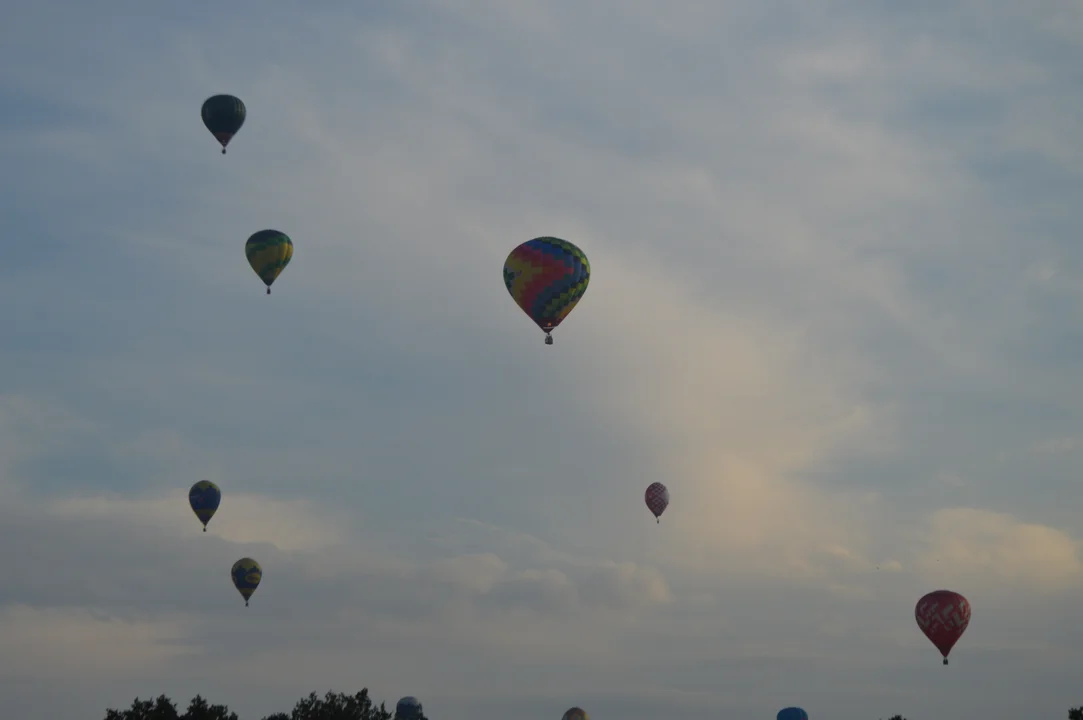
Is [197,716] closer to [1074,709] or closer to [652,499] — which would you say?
[652,499]

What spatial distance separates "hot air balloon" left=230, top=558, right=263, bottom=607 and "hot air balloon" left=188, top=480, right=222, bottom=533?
259 inches

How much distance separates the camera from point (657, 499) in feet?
354

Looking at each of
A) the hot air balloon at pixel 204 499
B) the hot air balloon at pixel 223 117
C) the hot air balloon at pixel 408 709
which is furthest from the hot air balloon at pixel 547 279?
the hot air balloon at pixel 408 709

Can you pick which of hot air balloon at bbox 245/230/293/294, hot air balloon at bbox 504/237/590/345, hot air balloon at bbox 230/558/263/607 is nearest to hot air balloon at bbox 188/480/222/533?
hot air balloon at bbox 230/558/263/607

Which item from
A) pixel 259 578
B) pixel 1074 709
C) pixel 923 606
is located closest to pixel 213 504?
pixel 259 578

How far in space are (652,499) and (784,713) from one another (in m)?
22.0

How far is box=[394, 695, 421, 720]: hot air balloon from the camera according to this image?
5103 inches

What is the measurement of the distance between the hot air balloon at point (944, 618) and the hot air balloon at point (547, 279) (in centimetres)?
3259

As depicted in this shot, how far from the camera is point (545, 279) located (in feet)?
263

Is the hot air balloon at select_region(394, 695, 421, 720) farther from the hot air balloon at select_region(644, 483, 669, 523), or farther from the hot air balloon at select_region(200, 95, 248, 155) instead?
the hot air balloon at select_region(200, 95, 248, 155)

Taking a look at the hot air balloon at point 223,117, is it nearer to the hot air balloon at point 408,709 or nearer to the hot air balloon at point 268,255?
the hot air balloon at point 268,255

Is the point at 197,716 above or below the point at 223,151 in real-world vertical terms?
below

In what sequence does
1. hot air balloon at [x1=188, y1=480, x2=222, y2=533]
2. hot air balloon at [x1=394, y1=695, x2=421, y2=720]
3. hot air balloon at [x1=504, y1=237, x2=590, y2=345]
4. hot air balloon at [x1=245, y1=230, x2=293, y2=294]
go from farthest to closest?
hot air balloon at [x1=394, y1=695, x2=421, y2=720]
hot air balloon at [x1=188, y1=480, x2=222, y2=533]
hot air balloon at [x1=245, y1=230, x2=293, y2=294]
hot air balloon at [x1=504, y1=237, x2=590, y2=345]

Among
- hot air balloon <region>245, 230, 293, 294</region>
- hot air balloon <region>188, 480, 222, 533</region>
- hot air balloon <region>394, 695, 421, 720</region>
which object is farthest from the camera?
hot air balloon <region>394, 695, 421, 720</region>
